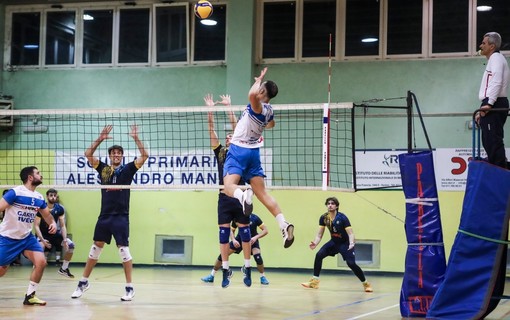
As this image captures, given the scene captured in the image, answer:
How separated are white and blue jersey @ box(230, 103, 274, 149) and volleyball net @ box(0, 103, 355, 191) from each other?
7.13 m

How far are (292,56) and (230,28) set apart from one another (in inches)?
68.6

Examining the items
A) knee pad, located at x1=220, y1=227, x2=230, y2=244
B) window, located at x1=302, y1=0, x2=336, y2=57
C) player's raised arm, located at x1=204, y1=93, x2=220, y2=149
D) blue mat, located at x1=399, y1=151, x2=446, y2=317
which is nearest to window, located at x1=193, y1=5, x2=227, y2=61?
window, located at x1=302, y1=0, x2=336, y2=57

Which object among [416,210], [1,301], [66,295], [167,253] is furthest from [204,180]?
[416,210]

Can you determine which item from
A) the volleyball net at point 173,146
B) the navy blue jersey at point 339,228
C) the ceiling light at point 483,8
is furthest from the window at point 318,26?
the navy blue jersey at point 339,228

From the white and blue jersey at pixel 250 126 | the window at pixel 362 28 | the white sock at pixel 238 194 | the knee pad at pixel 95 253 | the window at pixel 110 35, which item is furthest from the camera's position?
the window at pixel 110 35

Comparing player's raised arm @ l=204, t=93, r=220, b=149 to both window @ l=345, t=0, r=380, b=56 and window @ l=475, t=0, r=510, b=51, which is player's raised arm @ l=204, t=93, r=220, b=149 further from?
window @ l=475, t=0, r=510, b=51

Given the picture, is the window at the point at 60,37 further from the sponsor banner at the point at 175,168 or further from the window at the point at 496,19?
the window at the point at 496,19

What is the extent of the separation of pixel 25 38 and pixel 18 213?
11154 millimetres

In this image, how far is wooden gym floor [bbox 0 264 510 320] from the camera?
9477 mm

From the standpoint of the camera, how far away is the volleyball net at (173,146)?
17.7 m

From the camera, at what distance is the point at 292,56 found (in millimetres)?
18547

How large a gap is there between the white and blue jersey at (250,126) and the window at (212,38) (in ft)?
31.9

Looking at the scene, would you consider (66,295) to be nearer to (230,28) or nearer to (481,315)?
(481,315)

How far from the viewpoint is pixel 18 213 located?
1041cm
